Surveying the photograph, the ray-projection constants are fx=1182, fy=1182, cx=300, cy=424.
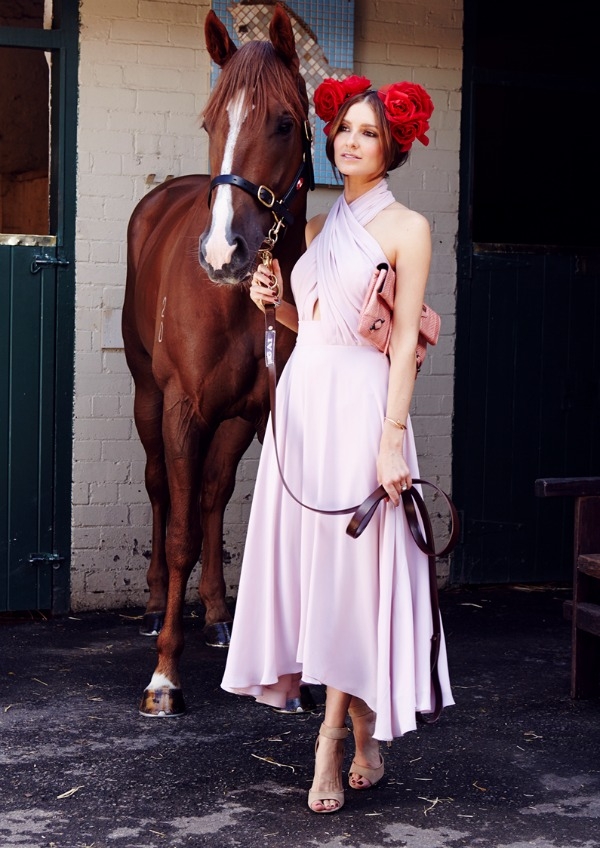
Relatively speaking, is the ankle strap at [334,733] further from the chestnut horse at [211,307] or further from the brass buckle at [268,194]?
the brass buckle at [268,194]

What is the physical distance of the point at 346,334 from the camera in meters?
3.04

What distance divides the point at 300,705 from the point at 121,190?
2.57 metres

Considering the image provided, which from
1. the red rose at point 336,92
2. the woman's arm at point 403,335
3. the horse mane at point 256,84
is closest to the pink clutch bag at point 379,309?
the woman's arm at point 403,335

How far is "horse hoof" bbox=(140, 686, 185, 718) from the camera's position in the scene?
390 cm

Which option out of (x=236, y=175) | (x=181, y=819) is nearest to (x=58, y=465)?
(x=236, y=175)

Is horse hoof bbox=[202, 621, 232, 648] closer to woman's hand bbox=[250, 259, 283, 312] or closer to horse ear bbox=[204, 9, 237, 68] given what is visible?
woman's hand bbox=[250, 259, 283, 312]

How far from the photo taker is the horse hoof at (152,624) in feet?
16.5

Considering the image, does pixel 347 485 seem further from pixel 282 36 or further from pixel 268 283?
pixel 282 36

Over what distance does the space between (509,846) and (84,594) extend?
301 centimetres

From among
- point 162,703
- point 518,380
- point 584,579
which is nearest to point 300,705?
point 162,703

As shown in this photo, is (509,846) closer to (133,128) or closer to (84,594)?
(84,594)

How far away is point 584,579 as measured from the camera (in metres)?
4.22

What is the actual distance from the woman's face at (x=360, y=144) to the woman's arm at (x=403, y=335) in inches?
7.3

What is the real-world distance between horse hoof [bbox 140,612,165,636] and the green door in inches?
20.9
